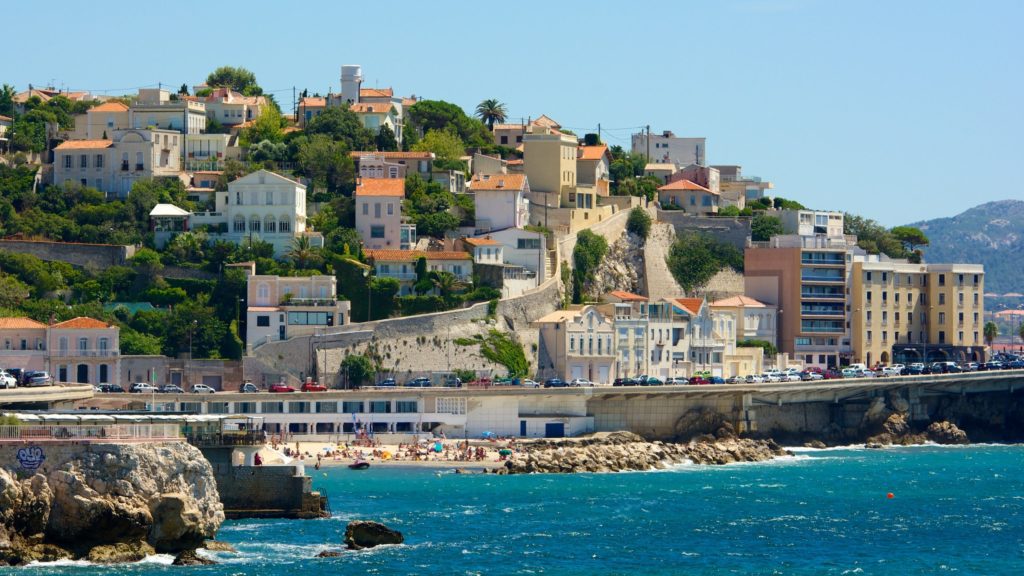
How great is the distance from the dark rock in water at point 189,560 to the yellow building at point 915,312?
7287 cm

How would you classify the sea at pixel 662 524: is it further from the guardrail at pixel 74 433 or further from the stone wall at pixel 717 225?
the stone wall at pixel 717 225

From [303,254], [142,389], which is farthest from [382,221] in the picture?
[142,389]

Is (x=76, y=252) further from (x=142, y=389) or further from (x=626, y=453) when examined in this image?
(x=626, y=453)

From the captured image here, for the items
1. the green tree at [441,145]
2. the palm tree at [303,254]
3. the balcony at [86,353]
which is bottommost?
the balcony at [86,353]

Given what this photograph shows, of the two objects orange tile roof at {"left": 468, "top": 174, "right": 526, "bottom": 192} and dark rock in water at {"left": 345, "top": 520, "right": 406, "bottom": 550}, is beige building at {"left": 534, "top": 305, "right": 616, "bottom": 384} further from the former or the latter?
dark rock in water at {"left": 345, "top": 520, "right": 406, "bottom": 550}

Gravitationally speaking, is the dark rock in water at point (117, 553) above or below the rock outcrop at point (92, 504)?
below

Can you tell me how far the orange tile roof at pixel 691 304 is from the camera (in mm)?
109944

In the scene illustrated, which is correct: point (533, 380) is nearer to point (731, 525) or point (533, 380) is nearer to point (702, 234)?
point (702, 234)

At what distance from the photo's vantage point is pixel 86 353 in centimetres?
9394

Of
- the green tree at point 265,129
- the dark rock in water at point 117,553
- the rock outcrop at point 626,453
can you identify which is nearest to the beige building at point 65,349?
the rock outcrop at point 626,453

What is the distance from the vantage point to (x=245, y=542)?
58.6m

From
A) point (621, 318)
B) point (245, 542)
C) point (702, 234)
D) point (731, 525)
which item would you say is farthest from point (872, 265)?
point (245, 542)

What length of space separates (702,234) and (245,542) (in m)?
67.6

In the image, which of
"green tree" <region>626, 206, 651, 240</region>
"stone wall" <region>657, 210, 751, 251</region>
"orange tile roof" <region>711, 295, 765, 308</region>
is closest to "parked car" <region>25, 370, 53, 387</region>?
"green tree" <region>626, 206, 651, 240</region>
